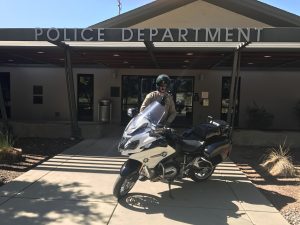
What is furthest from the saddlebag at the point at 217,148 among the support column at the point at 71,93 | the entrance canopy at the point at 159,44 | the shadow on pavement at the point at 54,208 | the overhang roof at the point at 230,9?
the overhang roof at the point at 230,9

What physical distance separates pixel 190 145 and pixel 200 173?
2.37ft

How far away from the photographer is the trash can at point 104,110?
16031 millimetres

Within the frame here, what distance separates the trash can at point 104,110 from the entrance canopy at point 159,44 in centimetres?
155

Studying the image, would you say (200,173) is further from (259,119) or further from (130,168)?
(259,119)

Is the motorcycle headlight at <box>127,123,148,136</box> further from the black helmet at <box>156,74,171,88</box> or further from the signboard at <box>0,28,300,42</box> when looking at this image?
the signboard at <box>0,28,300,42</box>

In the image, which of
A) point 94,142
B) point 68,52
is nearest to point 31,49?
point 68,52

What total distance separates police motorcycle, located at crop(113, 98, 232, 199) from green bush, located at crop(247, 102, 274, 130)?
9298mm

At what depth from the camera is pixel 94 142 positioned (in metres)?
10.8

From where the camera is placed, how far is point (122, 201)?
17.6ft

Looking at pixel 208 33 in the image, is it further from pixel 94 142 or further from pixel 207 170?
pixel 94 142

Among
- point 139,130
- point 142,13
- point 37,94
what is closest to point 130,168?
point 139,130

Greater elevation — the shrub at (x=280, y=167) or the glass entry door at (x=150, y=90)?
the glass entry door at (x=150, y=90)

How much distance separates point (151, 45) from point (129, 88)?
22.4 feet

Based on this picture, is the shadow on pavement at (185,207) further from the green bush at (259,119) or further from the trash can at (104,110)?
the trash can at (104,110)
